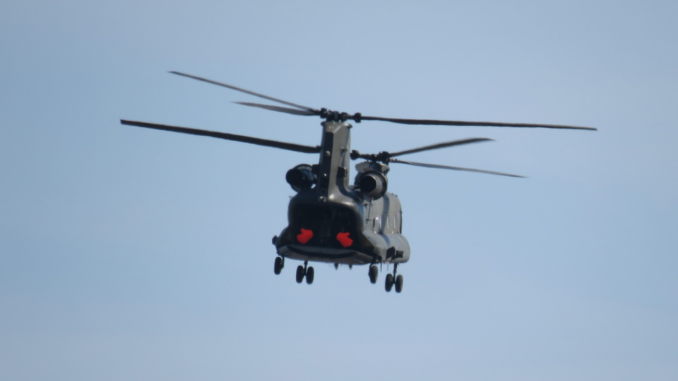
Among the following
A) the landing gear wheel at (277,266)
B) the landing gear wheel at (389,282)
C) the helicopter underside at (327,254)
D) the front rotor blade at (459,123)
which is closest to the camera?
the front rotor blade at (459,123)

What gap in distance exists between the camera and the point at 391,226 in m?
55.3

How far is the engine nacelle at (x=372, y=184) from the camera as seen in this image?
4959cm

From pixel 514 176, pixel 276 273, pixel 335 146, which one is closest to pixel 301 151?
pixel 335 146

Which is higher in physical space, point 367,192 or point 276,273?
point 367,192

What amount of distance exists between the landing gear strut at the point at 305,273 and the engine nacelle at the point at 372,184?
4784 millimetres

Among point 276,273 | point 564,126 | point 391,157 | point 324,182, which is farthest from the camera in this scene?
point 391,157

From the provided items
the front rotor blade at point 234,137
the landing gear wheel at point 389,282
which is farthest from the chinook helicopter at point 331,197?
the landing gear wheel at point 389,282

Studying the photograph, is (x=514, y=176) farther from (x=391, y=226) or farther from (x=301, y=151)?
(x=301, y=151)

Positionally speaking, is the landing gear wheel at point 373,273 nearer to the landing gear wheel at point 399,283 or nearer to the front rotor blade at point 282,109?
the landing gear wheel at point 399,283

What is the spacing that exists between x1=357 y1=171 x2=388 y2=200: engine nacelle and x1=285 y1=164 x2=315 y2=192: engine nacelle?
2.38m

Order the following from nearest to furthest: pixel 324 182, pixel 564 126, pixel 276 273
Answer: pixel 564 126 → pixel 324 182 → pixel 276 273

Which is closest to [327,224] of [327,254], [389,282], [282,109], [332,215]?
[332,215]

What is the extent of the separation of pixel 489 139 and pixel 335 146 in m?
7.06

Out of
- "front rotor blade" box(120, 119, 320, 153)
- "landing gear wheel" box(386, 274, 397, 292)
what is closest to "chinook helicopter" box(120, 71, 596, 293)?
"front rotor blade" box(120, 119, 320, 153)
